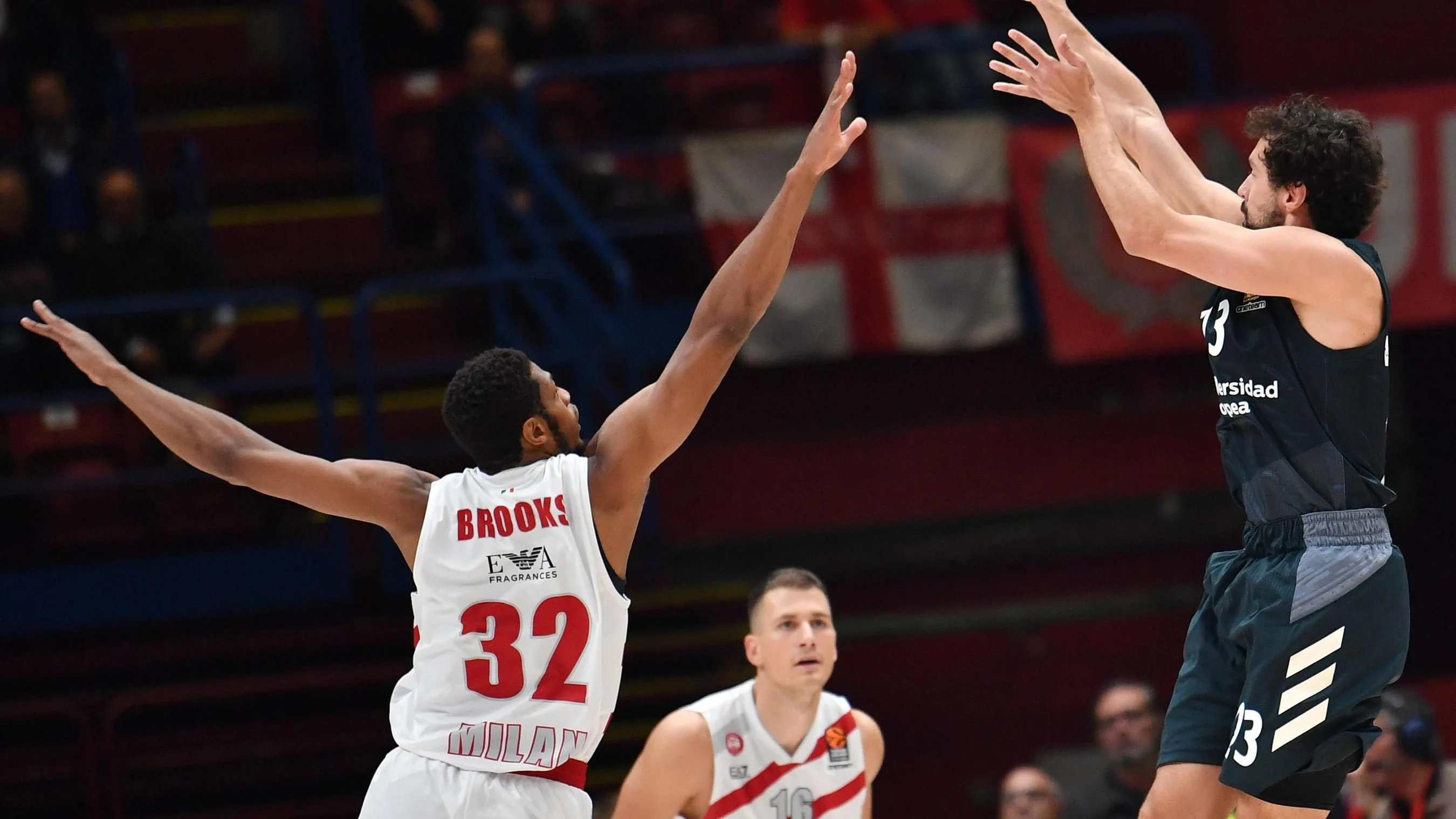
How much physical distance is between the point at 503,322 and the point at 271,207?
330cm

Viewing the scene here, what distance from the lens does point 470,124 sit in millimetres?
10656

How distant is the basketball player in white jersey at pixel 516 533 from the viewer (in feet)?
14.9

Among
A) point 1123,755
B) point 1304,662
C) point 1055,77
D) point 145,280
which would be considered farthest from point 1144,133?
point 145,280

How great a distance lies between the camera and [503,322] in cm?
962

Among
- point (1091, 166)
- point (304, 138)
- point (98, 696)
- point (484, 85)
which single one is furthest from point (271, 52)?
point (1091, 166)

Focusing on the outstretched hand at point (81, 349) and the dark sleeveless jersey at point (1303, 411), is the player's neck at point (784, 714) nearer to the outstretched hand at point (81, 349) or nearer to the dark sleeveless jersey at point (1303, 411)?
the dark sleeveless jersey at point (1303, 411)

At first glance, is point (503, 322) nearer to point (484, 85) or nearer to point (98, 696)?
point (484, 85)

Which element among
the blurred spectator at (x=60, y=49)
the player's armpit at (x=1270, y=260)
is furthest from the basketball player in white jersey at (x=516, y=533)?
the blurred spectator at (x=60, y=49)

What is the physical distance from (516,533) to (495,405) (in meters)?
0.34

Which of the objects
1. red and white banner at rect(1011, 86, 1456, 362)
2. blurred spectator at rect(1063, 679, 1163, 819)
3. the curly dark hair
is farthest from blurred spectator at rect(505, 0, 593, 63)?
the curly dark hair

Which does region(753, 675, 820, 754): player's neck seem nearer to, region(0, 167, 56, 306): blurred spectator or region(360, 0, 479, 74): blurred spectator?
region(0, 167, 56, 306): blurred spectator

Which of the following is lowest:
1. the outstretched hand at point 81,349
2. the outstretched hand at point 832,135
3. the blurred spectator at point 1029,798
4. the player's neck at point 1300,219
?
the blurred spectator at point 1029,798

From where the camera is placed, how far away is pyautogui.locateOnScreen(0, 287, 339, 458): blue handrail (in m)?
8.70

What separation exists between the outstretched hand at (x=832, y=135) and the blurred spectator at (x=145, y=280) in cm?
556
